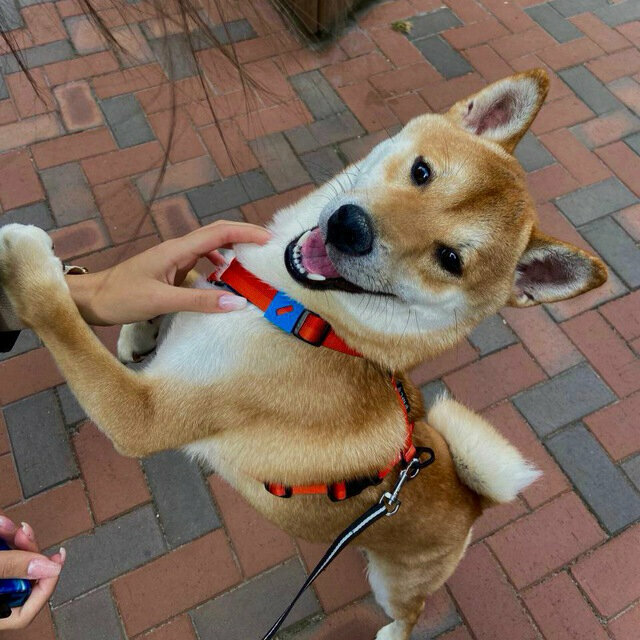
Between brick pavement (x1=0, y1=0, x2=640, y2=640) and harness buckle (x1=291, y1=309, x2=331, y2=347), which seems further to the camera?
brick pavement (x1=0, y1=0, x2=640, y2=640)

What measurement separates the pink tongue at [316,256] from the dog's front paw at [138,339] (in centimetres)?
74

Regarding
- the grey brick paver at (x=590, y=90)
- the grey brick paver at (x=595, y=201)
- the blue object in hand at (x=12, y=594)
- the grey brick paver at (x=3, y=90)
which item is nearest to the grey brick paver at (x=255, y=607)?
the blue object in hand at (x=12, y=594)

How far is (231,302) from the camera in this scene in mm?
1901

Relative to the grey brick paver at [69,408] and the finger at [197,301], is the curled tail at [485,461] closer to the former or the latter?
the finger at [197,301]

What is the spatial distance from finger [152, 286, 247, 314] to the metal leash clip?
832mm

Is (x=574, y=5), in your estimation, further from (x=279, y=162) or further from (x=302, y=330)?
(x=302, y=330)

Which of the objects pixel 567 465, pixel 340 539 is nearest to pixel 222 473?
pixel 340 539

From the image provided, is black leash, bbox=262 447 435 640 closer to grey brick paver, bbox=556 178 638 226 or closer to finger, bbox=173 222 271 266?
finger, bbox=173 222 271 266

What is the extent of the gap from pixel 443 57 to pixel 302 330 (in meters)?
3.64

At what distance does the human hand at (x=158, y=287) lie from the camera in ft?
6.06

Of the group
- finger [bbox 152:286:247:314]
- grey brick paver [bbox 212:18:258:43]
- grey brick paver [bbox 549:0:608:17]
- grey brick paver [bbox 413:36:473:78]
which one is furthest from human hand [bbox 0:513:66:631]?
grey brick paver [bbox 549:0:608:17]

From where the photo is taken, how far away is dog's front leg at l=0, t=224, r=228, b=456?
1.81 meters

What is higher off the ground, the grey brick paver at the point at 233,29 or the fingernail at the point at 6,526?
the grey brick paver at the point at 233,29

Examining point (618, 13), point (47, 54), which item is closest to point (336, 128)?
point (47, 54)
